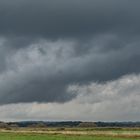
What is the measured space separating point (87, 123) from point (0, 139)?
130 meters

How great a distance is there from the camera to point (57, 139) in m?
65.1

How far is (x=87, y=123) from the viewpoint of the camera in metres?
193

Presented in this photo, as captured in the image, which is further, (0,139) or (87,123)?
(87,123)

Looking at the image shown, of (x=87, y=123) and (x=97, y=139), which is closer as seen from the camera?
(x=97, y=139)

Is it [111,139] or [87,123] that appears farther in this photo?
[87,123]

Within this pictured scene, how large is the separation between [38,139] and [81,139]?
6.37 meters

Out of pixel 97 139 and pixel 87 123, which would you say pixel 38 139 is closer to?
pixel 97 139

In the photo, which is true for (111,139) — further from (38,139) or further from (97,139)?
(38,139)

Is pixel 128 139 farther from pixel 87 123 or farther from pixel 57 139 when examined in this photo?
pixel 87 123

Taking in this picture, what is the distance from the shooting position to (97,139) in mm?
64750

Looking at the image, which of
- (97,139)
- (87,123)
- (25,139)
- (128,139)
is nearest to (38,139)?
(25,139)

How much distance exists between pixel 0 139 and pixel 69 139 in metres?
10.2

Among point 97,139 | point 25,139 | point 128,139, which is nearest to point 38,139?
point 25,139

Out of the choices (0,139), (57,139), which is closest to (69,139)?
(57,139)
